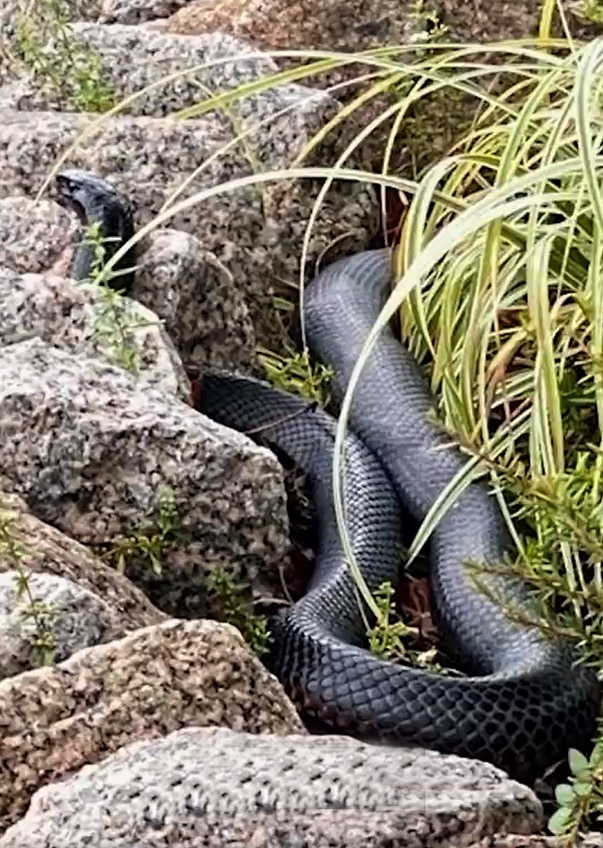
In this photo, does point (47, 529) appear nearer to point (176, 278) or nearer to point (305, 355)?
point (176, 278)

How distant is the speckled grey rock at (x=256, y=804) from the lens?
4.67ft

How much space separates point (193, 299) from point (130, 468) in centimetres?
67

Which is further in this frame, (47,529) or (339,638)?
(339,638)

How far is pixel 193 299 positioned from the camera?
2.97m

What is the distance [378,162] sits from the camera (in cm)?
383

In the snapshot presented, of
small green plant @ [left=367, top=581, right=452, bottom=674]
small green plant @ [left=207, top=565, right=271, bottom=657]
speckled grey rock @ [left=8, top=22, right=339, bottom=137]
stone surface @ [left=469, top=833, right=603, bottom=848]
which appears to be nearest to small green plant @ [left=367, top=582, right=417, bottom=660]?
small green plant @ [left=367, top=581, right=452, bottom=674]

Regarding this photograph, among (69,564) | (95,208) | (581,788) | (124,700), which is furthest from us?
A: (95,208)

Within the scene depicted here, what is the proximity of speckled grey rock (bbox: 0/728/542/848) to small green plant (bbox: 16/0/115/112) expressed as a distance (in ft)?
7.28

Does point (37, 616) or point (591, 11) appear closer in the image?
point (37, 616)

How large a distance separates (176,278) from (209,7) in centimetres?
139

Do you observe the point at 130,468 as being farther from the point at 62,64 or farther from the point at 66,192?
the point at 62,64

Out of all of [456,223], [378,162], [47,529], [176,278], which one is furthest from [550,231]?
[378,162]

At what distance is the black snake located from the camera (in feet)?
7.49

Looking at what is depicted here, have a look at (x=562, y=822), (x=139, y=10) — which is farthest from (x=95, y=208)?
(x=562, y=822)
